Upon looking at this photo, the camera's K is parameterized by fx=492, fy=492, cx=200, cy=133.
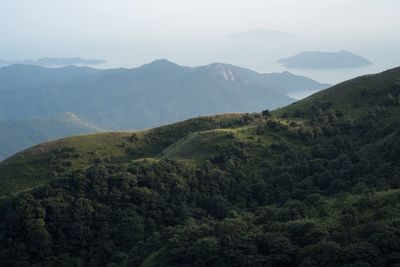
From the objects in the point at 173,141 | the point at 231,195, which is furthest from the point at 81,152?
the point at 231,195

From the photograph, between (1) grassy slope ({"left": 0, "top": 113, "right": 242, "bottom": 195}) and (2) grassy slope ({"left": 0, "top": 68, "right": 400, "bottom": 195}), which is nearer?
(2) grassy slope ({"left": 0, "top": 68, "right": 400, "bottom": 195})

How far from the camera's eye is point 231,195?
6525 centimetres

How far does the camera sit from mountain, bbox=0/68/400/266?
3722 centimetres

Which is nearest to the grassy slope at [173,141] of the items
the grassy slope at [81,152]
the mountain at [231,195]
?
the grassy slope at [81,152]

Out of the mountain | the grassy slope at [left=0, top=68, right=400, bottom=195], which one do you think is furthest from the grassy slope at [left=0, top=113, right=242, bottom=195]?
the mountain

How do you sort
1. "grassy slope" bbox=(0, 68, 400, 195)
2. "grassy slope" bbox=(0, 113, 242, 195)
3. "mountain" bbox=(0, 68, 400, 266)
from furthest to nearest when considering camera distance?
"grassy slope" bbox=(0, 113, 242, 195) → "grassy slope" bbox=(0, 68, 400, 195) → "mountain" bbox=(0, 68, 400, 266)

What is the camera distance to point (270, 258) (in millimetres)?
35094

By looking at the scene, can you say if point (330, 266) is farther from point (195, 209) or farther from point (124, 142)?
point (124, 142)

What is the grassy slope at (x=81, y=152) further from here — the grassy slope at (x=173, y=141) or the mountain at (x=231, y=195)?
the mountain at (x=231, y=195)

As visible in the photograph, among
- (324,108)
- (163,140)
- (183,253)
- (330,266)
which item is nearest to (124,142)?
(163,140)

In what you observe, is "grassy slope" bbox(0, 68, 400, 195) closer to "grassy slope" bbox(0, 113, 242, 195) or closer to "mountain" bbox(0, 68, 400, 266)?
"grassy slope" bbox(0, 113, 242, 195)

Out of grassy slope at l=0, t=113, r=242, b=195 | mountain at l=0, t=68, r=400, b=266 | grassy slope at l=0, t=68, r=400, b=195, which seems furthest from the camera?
grassy slope at l=0, t=113, r=242, b=195

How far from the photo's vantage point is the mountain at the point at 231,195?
122 feet

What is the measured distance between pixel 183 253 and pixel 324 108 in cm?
6171
